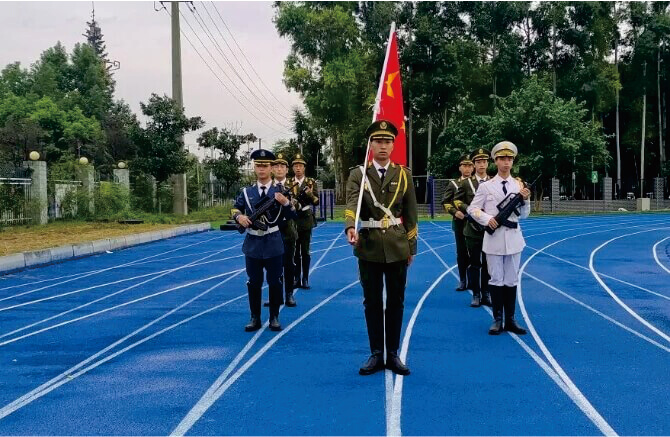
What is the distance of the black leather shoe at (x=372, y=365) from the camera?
4551mm

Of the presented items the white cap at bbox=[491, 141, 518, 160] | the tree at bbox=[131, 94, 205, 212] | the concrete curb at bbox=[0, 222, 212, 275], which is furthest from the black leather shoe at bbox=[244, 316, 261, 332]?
the tree at bbox=[131, 94, 205, 212]

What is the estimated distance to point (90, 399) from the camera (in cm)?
408

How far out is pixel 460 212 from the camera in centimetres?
766

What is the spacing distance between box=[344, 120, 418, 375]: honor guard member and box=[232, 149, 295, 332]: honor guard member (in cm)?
149

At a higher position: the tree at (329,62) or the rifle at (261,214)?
the tree at (329,62)

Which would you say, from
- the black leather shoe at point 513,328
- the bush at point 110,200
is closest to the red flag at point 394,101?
the black leather shoe at point 513,328

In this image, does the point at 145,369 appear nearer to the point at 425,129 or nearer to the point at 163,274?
the point at 163,274

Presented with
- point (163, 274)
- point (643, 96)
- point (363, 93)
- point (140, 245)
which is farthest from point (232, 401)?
point (643, 96)

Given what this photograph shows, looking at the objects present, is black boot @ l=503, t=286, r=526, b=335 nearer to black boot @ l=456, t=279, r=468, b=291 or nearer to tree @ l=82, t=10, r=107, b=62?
black boot @ l=456, t=279, r=468, b=291

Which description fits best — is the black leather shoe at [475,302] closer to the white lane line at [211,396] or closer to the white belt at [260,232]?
the white belt at [260,232]

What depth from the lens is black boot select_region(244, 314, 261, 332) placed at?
606cm

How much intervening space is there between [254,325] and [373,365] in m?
1.85

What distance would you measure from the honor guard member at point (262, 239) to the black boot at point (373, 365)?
164 cm

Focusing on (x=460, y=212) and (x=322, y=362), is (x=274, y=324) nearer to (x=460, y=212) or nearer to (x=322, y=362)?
(x=322, y=362)
